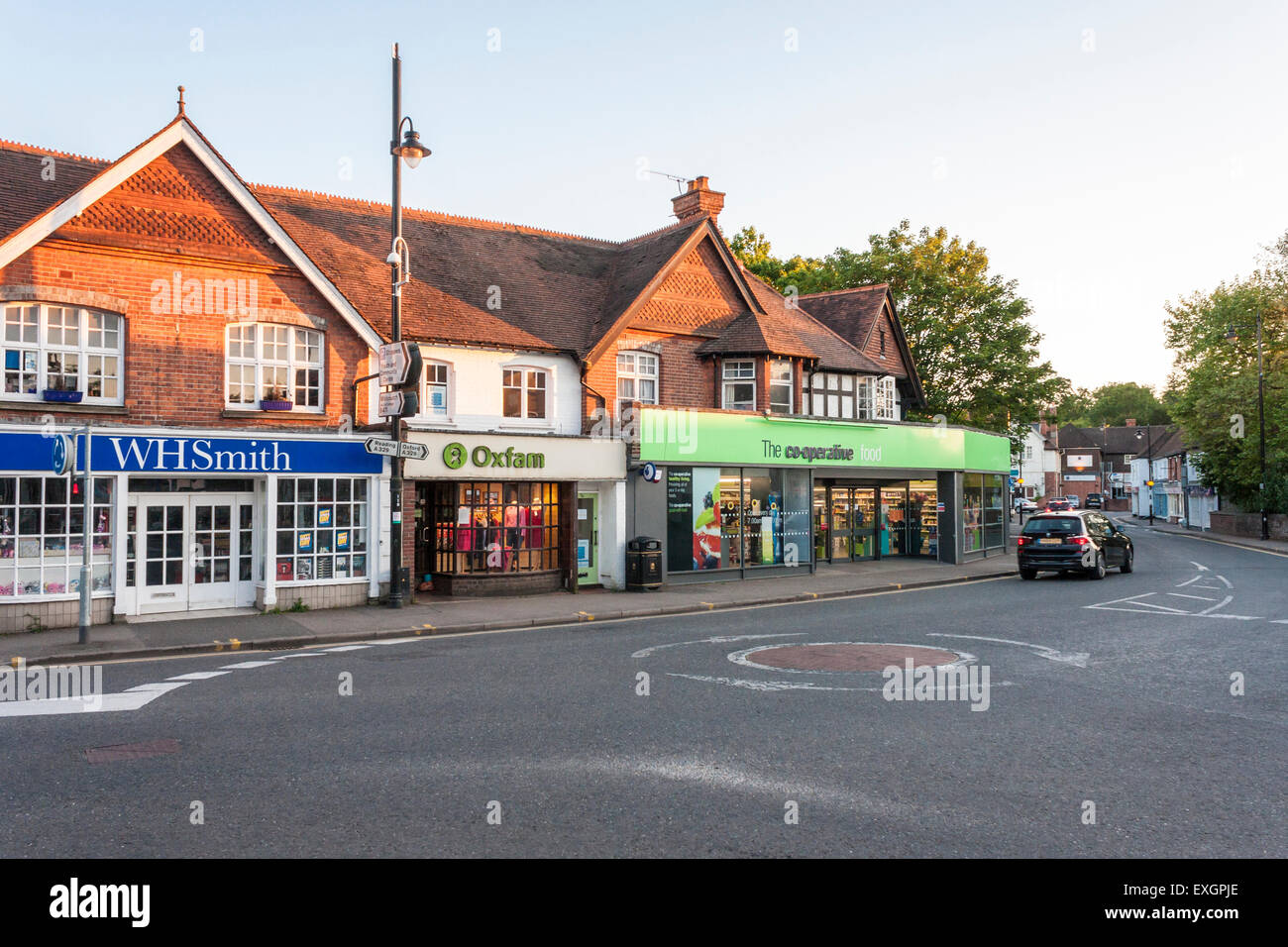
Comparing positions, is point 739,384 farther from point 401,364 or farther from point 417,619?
point 417,619

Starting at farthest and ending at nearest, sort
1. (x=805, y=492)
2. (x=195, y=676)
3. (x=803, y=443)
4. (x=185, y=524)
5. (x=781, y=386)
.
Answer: (x=805, y=492) < (x=781, y=386) < (x=803, y=443) < (x=185, y=524) < (x=195, y=676)

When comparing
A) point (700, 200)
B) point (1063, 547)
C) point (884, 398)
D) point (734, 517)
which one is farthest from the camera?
point (884, 398)

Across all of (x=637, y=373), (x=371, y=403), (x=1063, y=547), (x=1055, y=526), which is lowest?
(x=1063, y=547)

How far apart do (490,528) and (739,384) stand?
327 inches

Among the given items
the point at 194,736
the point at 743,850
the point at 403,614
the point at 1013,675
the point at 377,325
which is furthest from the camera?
Result: the point at 377,325

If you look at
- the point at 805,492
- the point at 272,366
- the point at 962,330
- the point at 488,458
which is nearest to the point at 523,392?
the point at 488,458

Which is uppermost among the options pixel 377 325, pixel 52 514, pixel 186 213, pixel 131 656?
pixel 186 213

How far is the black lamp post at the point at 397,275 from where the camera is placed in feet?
56.0

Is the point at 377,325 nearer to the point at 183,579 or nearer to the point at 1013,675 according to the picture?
the point at 183,579

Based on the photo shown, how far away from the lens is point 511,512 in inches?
821

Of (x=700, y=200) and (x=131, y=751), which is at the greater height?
(x=700, y=200)
